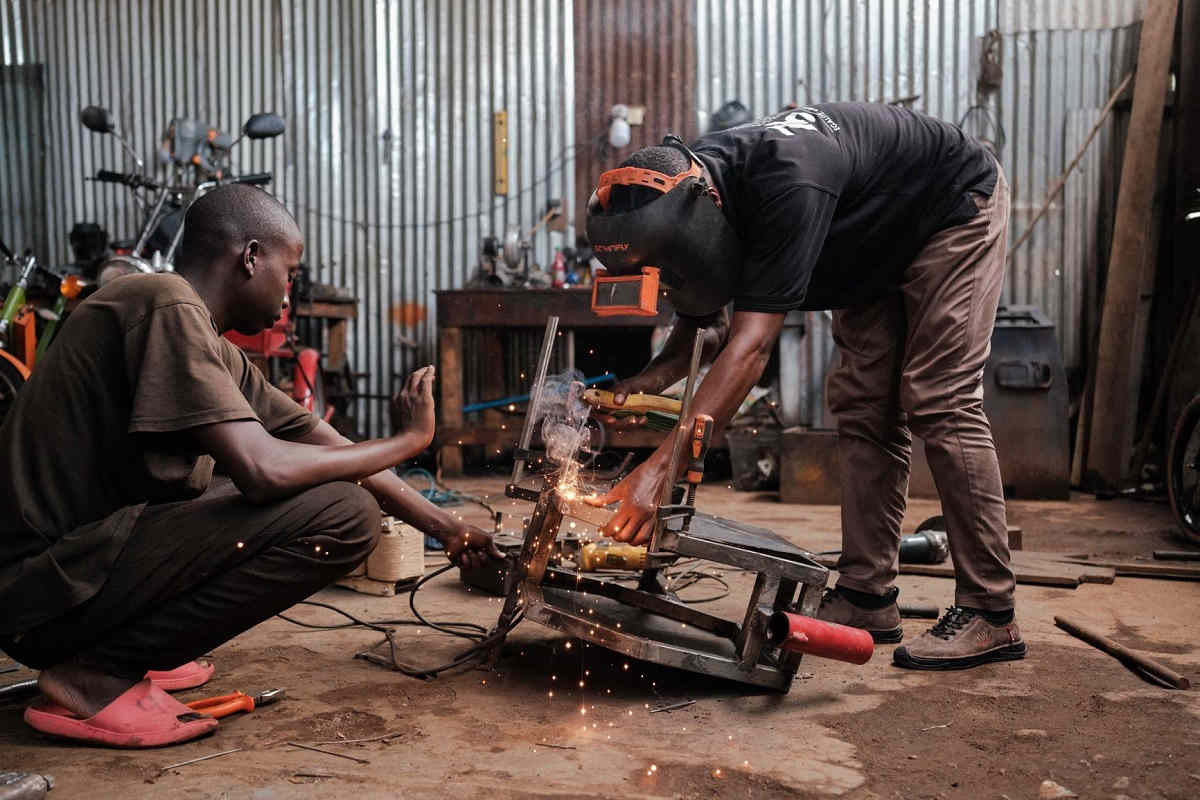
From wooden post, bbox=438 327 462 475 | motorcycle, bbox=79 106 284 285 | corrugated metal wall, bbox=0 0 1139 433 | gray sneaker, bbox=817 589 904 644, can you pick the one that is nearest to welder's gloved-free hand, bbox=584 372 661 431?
gray sneaker, bbox=817 589 904 644

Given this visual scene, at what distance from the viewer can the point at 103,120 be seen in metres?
6.46

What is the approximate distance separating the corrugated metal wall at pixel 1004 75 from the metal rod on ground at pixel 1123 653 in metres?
4.43

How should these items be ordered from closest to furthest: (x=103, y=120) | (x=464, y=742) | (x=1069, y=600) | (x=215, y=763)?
(x=215, y=763), (x=464, y=742), (x=1069, y=600), (x=103, y=120)

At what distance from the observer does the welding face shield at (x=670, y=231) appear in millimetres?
2480

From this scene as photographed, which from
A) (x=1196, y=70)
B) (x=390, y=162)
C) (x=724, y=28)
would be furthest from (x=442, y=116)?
(x=1196, y=70)

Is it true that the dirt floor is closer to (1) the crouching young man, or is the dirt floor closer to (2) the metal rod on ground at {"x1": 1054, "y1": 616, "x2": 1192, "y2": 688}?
(2) the metal rod on ground at {"x1": 1054, "y1": 616, "x2": 1192, "y2": 688}

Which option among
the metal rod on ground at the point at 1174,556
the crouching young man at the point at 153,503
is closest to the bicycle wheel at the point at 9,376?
the crouching young man at the point at 153,503

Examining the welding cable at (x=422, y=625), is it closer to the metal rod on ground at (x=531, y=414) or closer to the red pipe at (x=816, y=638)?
the metal rod on ground at (x=531, y=414)

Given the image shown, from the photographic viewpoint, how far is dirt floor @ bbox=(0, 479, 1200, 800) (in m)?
1.93

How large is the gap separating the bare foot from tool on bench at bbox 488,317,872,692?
0.93m

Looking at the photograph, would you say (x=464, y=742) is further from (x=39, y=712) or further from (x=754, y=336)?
(x=754, y=336)

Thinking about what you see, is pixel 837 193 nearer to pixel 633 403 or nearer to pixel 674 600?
pixel 633 403

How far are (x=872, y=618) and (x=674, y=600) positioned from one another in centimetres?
A: 63

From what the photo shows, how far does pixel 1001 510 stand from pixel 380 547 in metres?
2.07
